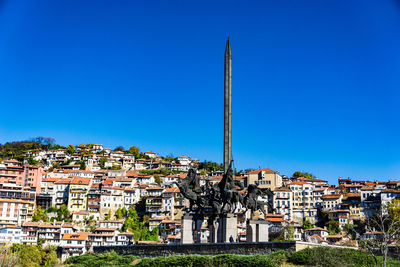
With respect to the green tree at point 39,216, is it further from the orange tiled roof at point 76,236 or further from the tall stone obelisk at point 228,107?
the tall stone obelisk at point 228,107

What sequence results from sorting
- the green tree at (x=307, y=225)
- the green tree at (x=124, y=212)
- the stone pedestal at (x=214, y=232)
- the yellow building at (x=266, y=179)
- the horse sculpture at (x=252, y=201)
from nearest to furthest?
1. the horse sculpture at (x=252, y=201)
2. the stone pedestal at (x=214, y=232)
3. the green tree at (x=307, y=225)
4. the green tree at (x=124, y=212)
5. the yellow building at (x=266, y=179)

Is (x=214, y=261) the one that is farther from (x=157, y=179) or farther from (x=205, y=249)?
(x=157, y=179)

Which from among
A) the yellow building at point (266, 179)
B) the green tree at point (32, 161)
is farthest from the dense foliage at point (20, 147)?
the yellow building at point (266, 179)

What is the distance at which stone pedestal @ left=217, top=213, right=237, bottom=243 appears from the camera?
2686 cm

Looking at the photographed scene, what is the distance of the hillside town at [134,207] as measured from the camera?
6209 cm

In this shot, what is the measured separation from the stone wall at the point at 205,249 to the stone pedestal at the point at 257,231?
3.45 m

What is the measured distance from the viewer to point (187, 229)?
2759cm

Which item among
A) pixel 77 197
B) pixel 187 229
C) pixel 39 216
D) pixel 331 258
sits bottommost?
pixel 331 258

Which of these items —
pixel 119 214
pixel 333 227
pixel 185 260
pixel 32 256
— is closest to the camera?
pixel 185 260

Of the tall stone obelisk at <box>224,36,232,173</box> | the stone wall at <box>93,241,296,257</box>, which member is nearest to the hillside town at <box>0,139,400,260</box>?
the tall stone obelisk at <box>224,36,232,173</box>

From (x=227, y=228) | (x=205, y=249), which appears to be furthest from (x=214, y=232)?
(x=205, y=249)

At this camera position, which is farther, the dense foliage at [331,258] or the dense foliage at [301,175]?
the dense foliage at [301,175]

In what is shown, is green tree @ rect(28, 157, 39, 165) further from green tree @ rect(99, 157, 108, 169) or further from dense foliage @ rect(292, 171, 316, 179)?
dense foliage @ rect(292, 171, 316, 179)

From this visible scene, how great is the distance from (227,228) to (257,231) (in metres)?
1.59
